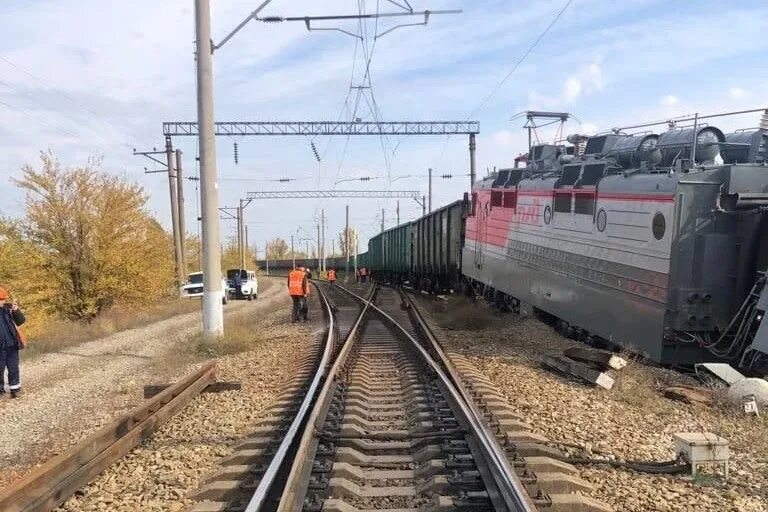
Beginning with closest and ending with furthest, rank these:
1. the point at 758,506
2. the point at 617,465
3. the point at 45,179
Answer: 1. the point at 758,506
2. the point at 617,465
3. the point at 45,179

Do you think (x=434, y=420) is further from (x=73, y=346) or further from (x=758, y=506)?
(x=73, y=346)

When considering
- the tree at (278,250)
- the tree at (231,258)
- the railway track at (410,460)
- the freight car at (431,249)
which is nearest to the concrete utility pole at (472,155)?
the freight car at (431,249)

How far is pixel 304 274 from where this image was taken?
18.4 meters

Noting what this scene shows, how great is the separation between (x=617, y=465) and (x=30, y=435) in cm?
615

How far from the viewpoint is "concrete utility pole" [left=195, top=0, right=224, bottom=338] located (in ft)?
43.3

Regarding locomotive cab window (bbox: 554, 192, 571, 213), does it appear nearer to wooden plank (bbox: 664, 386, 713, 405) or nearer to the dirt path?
wooden plank (bbox: 664, 386, 713, 405)

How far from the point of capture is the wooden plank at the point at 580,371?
8.28m

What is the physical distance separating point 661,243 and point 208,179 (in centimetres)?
857

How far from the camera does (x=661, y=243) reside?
9.07 m

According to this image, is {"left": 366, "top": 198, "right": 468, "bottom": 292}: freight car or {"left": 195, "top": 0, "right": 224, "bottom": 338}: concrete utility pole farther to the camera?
{"left": 366, "top": 198, "right": 468, "bottom": 292}: freight car

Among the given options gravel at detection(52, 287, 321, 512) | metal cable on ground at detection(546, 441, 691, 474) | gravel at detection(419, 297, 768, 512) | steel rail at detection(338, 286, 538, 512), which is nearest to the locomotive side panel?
gravel at detection(419, 297, 768, 512)

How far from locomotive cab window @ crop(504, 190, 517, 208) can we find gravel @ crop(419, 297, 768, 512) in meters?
4.45

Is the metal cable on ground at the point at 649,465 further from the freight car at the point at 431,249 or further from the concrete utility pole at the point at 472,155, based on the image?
the concrete utility pole at the point at 472,155

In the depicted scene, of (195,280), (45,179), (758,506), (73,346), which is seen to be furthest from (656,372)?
(195,280)
